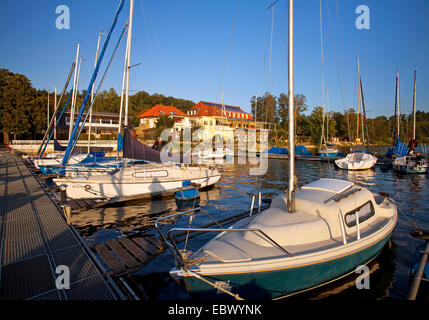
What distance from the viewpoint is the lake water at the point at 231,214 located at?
6336mm

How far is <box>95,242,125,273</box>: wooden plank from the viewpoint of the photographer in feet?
21.5

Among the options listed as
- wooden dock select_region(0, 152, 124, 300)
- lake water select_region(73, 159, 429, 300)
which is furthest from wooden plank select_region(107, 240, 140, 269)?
wooden dock select_region(0, 152, 124, 300)

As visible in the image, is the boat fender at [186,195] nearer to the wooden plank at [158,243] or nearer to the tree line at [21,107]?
the wooden plank at [158,243]

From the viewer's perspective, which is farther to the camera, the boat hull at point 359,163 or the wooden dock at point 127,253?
the boat hull at point 359,163

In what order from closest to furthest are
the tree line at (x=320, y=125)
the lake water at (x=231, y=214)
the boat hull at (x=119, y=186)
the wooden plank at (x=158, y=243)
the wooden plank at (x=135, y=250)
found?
the lake water at (x=231, y=214), the wooden plank at (x=135, y=250), the wooden plank at (x=158, y=243), the boat hull at (x=119, y=186), the tree line at (x=320, y=125)

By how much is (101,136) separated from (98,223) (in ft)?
167

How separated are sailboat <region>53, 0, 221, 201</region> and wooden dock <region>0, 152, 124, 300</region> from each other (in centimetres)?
265

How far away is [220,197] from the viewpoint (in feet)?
55.5

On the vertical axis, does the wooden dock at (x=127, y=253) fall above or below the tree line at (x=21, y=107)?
below

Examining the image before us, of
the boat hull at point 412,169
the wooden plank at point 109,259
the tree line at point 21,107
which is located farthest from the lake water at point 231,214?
the tree line at point 21,107

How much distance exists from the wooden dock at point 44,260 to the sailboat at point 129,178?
265 cm

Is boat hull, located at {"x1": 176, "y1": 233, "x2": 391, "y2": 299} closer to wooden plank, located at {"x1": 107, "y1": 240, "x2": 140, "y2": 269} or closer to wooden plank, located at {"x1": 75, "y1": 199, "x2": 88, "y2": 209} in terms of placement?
wooden plank, located at {"x1": 107, "y1": 240, "x2": 140, "y2": 269}
